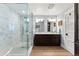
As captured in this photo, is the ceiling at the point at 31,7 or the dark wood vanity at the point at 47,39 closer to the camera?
the ceiling at the point at 31,7

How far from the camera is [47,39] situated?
698 cm

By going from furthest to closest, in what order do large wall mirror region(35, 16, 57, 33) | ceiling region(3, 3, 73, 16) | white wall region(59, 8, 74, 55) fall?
1. large wall mirror region(35, 16, 57, 33)
2. white wall region(59, 8, 74, 55)
3. ceiling region(3, 3, 73, 16)

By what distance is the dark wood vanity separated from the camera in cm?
679

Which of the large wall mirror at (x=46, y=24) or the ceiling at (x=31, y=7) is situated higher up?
the ceiling at (x=31, y=7)

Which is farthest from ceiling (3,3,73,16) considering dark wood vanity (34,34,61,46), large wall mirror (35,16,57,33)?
dark wood vanity (34,34,61,46)

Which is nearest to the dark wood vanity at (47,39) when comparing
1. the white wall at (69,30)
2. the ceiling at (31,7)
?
the white wall at (69,30)

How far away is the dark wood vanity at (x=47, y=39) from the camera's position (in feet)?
22.3

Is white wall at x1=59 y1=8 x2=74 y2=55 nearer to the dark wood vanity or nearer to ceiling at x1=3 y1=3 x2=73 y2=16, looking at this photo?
ceiling at x1=3 y1=3 x2=73 y2=16

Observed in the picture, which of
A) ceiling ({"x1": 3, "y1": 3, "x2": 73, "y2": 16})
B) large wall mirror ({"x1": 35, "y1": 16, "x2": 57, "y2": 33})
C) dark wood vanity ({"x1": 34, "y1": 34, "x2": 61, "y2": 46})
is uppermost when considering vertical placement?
ceiling ({"x1": 3, "y1": 3, "x2": 73, "y2": 16})

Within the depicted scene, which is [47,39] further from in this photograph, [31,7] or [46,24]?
[31,7]

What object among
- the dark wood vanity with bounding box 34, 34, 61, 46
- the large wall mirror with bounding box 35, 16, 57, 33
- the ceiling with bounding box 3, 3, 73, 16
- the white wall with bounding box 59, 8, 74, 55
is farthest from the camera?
the dark wood vanity with bounding box 34, 34, 61, 46

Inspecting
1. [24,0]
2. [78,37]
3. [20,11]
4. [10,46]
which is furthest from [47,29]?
[24,0]

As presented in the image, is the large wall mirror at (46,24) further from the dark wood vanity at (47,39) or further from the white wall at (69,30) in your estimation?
the white wall at (69,30)

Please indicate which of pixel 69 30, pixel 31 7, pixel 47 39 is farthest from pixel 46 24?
pixel 31 7
